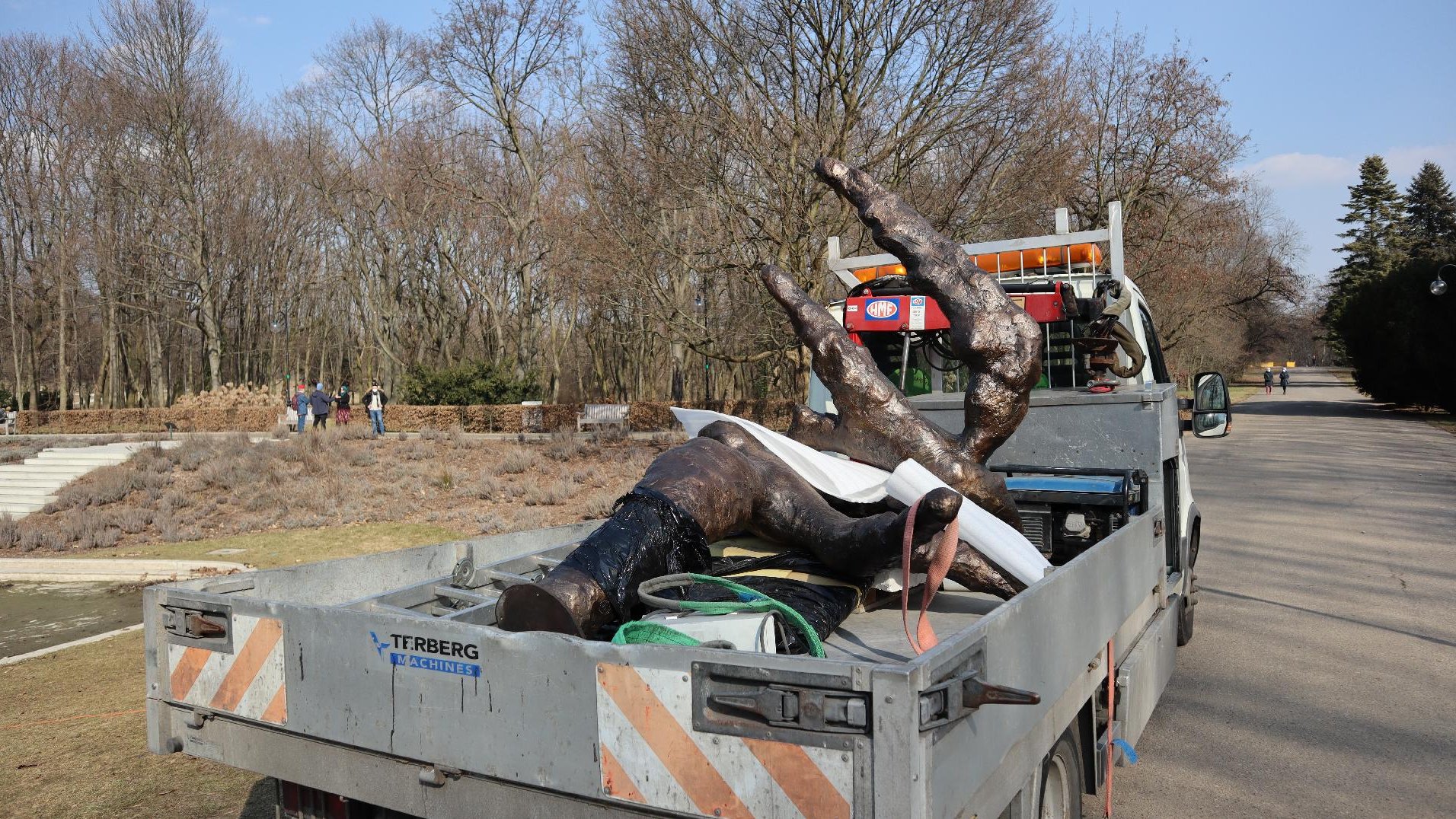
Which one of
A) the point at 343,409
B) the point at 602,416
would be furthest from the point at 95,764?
the point at 343,409

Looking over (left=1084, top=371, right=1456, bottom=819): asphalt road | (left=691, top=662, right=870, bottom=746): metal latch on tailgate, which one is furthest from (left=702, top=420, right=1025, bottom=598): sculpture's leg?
(left=1084, top=371, right=1456, bottom=819): asphalt road

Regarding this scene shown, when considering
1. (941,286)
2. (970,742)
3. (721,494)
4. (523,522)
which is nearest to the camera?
(970,742)

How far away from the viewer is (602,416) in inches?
1248

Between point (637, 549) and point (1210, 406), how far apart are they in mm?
4928

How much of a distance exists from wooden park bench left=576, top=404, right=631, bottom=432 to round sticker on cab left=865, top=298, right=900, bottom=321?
2457cm

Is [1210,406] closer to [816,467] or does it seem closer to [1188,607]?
[1188,607]

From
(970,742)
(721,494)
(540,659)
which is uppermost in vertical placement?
(721,494)

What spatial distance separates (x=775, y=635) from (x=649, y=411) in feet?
99.2

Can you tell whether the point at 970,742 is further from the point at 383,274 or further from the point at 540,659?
the point at 383,274

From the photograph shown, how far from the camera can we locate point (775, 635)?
3143 mm

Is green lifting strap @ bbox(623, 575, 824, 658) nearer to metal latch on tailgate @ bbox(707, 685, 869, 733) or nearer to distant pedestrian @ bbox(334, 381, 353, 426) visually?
metal latch on tailgate @ bbox(707, 685, 869, 733)

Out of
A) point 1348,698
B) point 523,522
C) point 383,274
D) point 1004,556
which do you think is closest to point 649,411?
point 523,522

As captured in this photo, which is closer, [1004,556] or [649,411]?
[1004,556]

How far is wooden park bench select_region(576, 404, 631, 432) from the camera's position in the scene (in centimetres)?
3131
